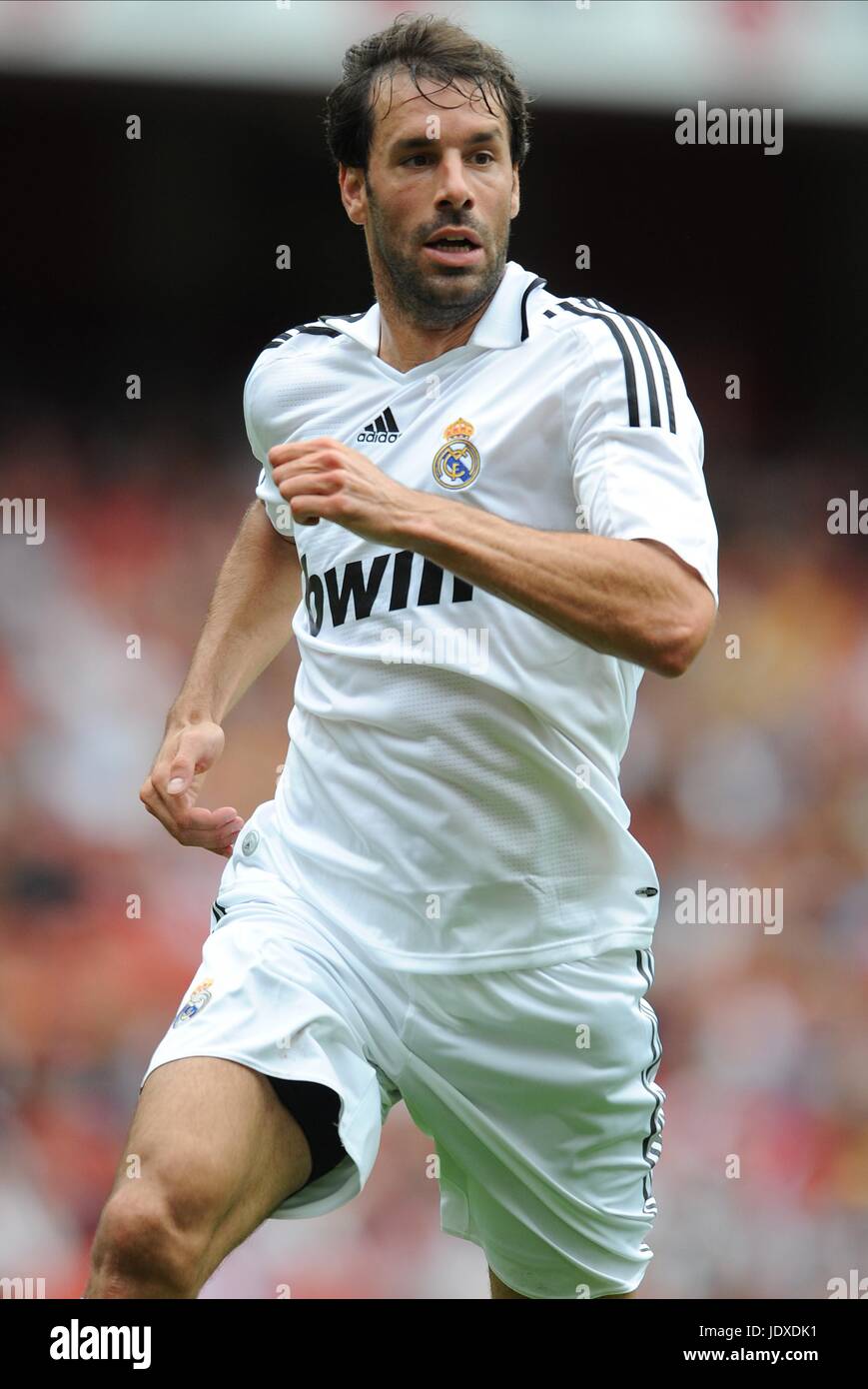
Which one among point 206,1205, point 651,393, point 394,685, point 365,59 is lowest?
point 206,1205

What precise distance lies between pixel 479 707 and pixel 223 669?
26.1 inches

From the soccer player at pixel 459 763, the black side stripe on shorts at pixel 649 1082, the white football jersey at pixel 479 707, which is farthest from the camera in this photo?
the black side stripe on shorts at pixel 649 1082

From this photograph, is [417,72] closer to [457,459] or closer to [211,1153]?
[457,459]

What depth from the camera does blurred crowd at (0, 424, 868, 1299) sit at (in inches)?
220

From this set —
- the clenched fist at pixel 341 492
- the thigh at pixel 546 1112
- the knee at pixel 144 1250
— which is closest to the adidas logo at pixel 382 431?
the clenched fist at pixel 341 492

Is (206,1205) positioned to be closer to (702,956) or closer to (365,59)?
(365,59)

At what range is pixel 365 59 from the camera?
3117mm

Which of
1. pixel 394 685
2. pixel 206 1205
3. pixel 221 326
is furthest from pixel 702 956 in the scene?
pixel 206 1205

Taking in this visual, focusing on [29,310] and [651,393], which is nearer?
[651,393]

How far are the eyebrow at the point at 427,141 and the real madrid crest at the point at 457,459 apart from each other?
487 millimetres

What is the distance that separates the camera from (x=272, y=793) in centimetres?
601

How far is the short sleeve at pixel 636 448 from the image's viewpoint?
2.48 metres

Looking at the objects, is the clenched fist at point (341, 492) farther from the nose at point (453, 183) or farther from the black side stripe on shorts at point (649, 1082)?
the black side stripe on shorts at point (649, 1082)
